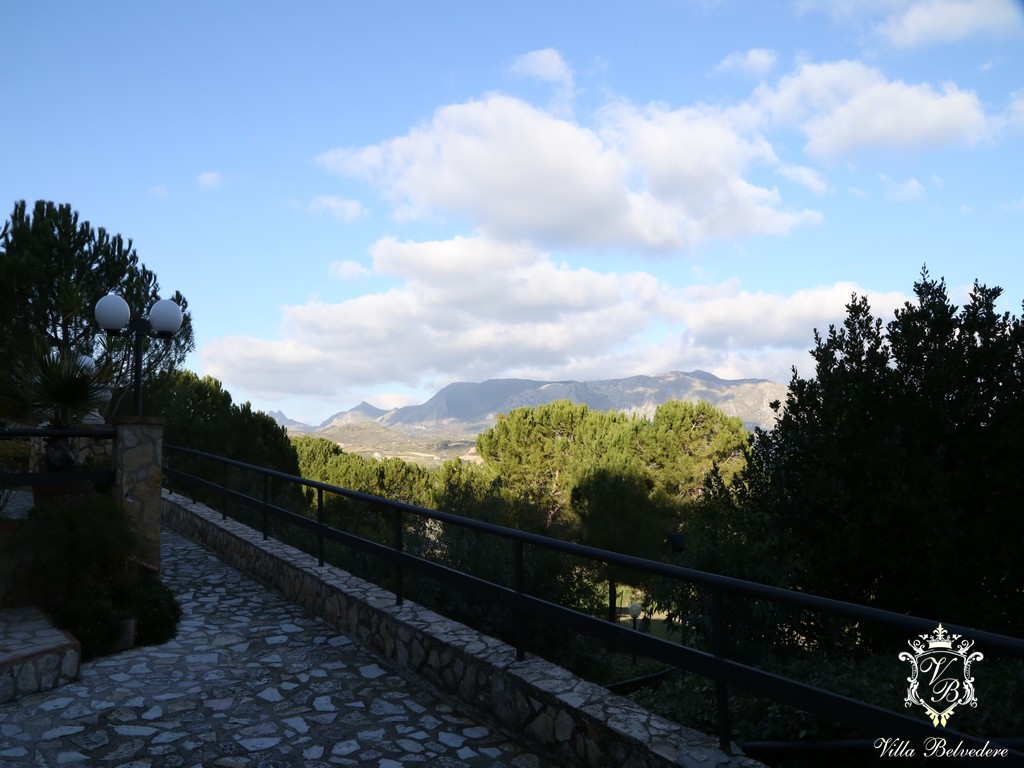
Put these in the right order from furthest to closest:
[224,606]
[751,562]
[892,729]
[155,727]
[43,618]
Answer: [751,562], [224,606], [43,618], [155,727], [892,729]

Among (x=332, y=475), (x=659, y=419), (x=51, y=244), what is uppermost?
(x=51, y=244)

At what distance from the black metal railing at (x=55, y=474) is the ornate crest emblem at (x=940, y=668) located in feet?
23.8

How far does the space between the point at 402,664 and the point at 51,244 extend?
749 inches

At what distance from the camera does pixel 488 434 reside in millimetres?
38750

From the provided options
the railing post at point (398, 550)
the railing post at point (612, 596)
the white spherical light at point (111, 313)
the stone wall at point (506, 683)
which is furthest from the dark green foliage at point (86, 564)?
the railing post at point (612, 596)

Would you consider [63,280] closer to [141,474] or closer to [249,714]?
[141,474]

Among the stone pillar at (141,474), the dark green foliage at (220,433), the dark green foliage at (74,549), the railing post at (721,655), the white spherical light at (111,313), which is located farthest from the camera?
the dark green foliage at (220,433)

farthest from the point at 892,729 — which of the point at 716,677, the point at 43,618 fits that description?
the point at 43,618

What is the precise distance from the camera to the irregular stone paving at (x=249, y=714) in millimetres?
4219

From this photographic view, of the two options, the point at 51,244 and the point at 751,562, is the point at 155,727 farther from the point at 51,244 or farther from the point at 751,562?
the point at 51,244

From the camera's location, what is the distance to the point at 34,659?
5160 mm

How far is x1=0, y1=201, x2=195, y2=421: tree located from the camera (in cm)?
1880

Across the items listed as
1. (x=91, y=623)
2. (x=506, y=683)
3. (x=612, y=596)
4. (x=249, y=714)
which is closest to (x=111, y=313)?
(x=91, y=623)

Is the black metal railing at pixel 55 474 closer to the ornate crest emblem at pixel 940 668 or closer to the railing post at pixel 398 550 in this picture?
the railing post at pixel 398 550
